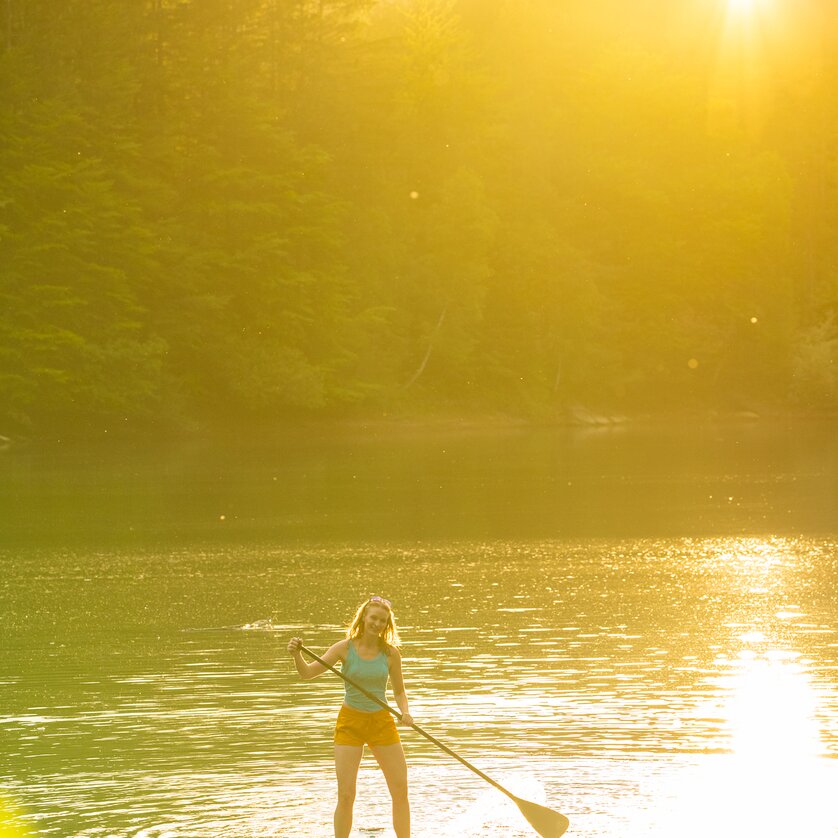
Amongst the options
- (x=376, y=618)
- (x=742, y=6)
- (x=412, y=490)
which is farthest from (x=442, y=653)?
(x=742, y=6)

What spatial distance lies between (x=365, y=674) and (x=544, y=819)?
118 centimetres

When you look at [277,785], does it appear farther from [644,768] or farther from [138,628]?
[138,628]

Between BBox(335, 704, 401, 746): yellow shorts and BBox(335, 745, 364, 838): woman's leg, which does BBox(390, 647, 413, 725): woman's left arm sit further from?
BBox(335, 745, 364, 838): woman's leg

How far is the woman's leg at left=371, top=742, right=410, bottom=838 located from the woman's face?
0.60m

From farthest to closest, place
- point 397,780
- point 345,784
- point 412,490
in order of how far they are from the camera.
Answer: point 412,490, point 397,780, point 345,784

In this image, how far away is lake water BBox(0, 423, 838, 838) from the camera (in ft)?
35.7

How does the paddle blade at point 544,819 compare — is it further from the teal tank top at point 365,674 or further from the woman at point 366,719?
the teal tank top at point 365,674

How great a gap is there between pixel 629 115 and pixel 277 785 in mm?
84955

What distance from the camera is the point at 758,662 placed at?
53.0ft

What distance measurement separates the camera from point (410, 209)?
80312 mm

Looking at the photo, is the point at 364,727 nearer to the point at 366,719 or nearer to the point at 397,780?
the point at 366,719

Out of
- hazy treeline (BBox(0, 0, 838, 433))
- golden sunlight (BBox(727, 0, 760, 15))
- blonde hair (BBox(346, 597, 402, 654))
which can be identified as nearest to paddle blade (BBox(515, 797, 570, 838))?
blonde hair (BBox(346, 597, 402, 654))

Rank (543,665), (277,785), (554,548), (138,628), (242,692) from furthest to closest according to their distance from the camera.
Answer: (554,548) → (138,628) → (543,665) → (242,692) → (277,785)

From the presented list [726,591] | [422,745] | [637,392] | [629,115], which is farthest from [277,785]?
[629,115]
